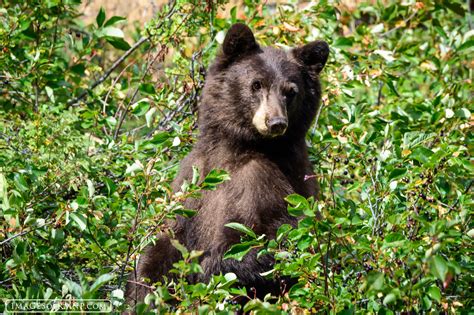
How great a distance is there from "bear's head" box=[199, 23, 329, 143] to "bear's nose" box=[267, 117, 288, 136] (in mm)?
65

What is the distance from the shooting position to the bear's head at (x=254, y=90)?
5664 millimetres

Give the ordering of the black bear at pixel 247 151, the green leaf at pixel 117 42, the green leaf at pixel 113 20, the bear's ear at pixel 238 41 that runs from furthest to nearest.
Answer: the green leaf at pixel 117 42 < the green leaf at pixel 113 20 < the bear's ear at pixel 238 41 < the black bear at pixel 247 151

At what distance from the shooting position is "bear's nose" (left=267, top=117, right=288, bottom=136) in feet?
17.7

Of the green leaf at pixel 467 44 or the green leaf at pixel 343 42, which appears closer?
the green leaf at pixel 467 44

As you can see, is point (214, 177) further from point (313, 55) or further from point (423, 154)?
point (313, 55)

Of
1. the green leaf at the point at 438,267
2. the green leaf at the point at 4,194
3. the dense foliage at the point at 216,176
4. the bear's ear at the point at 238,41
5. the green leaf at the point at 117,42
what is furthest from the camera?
the green leaf at the point at 117,42

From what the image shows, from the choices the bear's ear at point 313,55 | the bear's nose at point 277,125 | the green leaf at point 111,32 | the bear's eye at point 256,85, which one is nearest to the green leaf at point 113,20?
the green leaf at point 111,32

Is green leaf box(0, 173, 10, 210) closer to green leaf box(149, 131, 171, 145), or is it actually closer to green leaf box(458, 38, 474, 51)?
green leaf box(149, 131, 171, 145)

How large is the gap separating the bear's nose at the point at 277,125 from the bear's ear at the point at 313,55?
842 mm

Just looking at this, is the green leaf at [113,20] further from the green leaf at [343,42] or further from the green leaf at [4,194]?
the green leaf at [4,194]

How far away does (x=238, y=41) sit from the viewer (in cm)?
585

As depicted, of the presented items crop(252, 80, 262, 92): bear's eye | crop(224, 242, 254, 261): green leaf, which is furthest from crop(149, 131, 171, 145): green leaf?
crop(224, 242, 254, 261): green leaf

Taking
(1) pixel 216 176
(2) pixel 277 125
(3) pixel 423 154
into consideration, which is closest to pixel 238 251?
(1) pixel 216 176

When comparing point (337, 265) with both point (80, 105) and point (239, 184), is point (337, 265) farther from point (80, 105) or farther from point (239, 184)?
point (80, 105)
